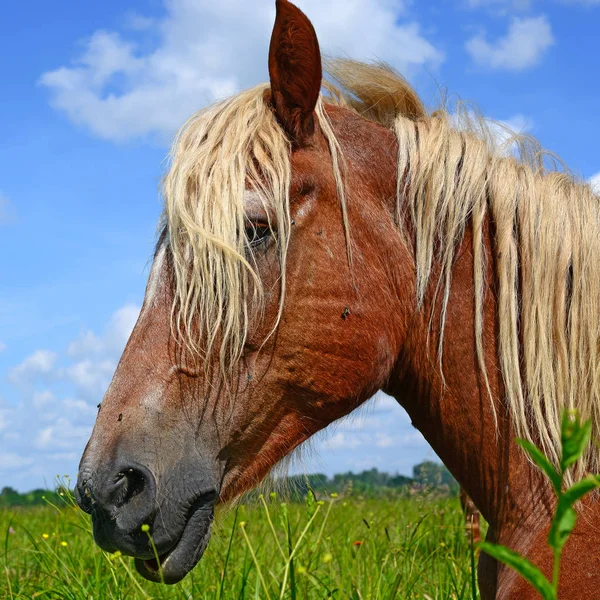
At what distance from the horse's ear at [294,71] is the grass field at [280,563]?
1.20 meters

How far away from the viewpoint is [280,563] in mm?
3637

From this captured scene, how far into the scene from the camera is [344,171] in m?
2.16

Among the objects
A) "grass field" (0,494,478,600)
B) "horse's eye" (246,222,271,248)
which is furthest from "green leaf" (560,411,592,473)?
"horse's eye" (246,222,271,248)

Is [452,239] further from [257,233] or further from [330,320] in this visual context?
[257,233]

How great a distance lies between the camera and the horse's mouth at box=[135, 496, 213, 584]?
6.43 feet

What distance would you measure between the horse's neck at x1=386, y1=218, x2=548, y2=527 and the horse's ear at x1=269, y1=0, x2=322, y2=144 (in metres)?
0.65

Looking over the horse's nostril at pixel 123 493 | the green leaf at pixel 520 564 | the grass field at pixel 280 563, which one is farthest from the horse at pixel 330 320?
the green leaf at pixel 520 564

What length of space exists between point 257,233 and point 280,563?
2.25m

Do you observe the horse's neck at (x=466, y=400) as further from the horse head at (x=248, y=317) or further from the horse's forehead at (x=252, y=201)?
the horse's forehead at (x=252, y=201)

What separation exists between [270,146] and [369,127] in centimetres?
39

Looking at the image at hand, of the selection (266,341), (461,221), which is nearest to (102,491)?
(266,341)

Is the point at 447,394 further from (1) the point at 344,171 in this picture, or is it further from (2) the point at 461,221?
(1) the point at 344,171

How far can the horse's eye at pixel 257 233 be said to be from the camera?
2.05m

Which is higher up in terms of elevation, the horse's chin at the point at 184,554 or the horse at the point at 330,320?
the horse at the point at 330,320
